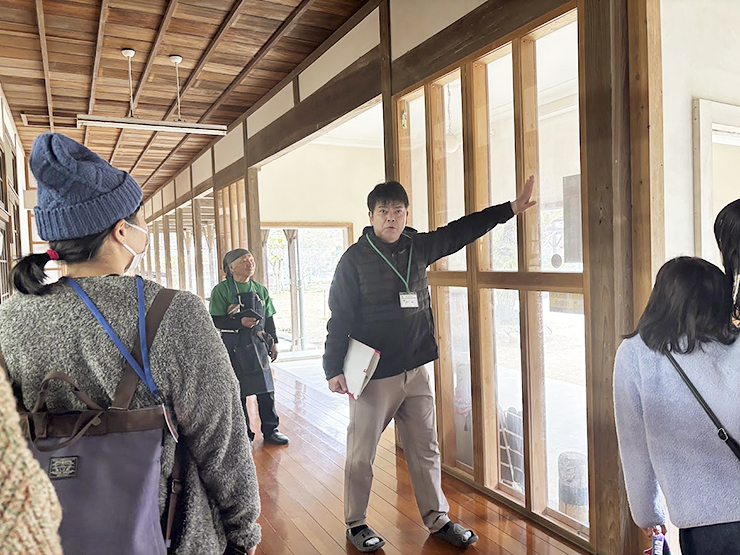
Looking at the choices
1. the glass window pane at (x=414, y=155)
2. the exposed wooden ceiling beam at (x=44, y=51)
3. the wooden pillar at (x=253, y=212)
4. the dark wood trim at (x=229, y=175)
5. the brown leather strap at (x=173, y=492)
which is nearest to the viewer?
the brown leather strap at (x=173, y=492)

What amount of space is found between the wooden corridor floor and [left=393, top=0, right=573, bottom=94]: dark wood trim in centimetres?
223

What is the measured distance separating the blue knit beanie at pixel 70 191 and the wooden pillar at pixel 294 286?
8259 mm

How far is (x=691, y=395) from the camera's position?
117cm

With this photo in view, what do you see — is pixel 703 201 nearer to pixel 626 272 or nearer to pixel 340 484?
pixel 626 272

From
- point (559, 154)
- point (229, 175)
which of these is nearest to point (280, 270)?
point (229, 175)

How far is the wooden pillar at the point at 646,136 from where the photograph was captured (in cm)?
196

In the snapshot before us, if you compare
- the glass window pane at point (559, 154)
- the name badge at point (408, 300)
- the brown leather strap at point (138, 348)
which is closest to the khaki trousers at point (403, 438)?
the name badge at point (408, 300)

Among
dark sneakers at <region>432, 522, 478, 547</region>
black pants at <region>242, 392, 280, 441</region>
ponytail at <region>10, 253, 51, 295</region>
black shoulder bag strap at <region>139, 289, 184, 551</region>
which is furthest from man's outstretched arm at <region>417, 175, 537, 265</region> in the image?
black pants at <region>242, 392, 280, 441</region>

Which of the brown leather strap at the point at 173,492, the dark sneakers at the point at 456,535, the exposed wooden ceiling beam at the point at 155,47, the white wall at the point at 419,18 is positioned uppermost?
the exposed wooden ceiling beam at the point at 155,47

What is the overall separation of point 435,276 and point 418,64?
122 centimetres

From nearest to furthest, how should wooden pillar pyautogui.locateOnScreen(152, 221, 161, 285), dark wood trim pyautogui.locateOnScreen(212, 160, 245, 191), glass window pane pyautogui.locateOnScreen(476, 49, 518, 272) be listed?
glass window pane pyautogui.locateOnScreen(476, 49, 518, 272)
dark wood trim pyautogui.locateOnScreen(212, 160, 245, 191)
wooden pillar pyautogui.locateOnScreen(152, 221, 161, 285)

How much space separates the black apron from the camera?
11.8 feet

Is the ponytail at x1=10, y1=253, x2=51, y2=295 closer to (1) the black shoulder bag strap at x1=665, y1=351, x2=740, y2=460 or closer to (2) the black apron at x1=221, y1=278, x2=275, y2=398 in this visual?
(1) the black shoulder bag strap at x1=665, y1=351, x2=740, y2=460

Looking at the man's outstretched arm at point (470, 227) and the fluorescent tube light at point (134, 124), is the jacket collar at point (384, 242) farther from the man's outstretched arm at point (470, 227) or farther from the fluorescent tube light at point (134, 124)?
the fluorescent tube light at point (134, 124)
